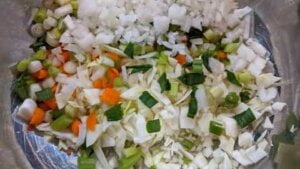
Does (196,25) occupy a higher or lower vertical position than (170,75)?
higher

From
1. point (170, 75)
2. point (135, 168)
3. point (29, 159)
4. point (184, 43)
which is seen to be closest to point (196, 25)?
point (184, 43)

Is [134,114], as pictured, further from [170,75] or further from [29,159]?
[29,159]

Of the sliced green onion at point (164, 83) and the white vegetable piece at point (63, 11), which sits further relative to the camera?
the white vegetable piece at point (63, 11)

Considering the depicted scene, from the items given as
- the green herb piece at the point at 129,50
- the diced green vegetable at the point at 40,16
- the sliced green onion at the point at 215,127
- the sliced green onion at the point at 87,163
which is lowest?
the sliced green onion at the point at 87,163

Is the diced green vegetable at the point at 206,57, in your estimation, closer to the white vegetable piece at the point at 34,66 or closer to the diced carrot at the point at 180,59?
the diced carrot at the point at 180,59

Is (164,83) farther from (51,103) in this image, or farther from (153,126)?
(51,103)

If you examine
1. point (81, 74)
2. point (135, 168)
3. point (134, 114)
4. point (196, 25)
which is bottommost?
point (135, 168)

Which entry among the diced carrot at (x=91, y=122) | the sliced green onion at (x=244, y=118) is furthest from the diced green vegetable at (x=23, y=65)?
the sliced green onion at (x=244, y=118)

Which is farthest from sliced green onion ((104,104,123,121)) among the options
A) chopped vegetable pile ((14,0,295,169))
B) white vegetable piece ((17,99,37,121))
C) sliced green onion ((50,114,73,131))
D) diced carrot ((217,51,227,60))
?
diced carrot ((217,51,227,60))
